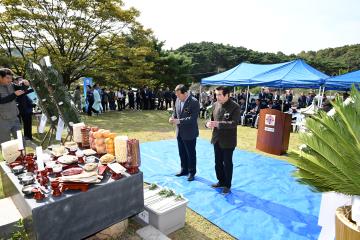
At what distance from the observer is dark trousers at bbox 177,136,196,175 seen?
490 centimetres

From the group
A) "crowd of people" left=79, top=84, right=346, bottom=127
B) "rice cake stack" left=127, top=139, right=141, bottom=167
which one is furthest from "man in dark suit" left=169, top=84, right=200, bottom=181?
"crowd of people" left=79, top=84, right=346, bottom=127

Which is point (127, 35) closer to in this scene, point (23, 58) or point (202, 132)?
point (23, 58)

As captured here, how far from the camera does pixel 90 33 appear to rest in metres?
15.6

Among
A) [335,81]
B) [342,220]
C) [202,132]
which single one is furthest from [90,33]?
[342,220]

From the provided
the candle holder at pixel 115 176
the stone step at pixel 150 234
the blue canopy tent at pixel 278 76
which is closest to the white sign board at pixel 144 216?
the stone step at pixel 150 234

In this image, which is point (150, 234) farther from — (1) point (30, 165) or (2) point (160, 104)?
(2) point (160, 104)

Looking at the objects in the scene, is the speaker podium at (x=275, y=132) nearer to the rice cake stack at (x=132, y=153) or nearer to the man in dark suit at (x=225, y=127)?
the man in dark suit at (x=225, y=127)

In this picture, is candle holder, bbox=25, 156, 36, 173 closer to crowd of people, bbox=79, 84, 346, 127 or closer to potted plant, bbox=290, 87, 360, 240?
potted plant, bbox=290, 87, 360, 240

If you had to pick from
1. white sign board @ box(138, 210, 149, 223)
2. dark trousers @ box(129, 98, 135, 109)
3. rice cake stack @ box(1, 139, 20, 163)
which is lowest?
white sign board @ box(138, 210, 149, 223)

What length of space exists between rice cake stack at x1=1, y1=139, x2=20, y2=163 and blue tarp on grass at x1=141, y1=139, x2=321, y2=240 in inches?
97.7

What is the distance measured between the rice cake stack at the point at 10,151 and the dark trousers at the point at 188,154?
2720 mm

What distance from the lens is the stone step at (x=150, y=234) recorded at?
302cm

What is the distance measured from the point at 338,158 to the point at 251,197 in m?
2.75

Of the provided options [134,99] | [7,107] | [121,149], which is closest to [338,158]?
[121,149]
